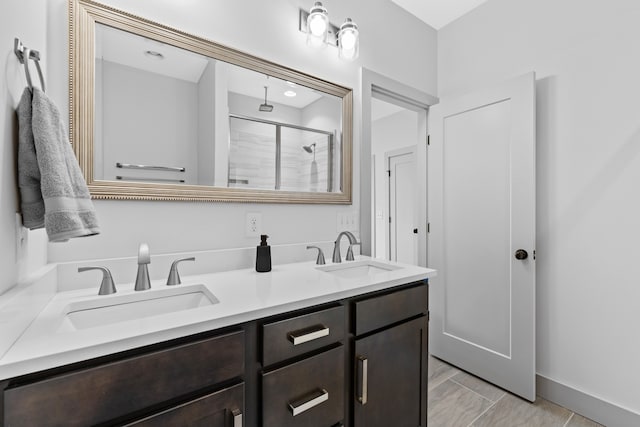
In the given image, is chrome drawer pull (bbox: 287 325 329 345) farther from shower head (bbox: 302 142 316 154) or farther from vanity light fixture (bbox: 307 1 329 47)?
vanity light fixture (bbox: 307 1 329 47)

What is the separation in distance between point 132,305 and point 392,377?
1.01 m

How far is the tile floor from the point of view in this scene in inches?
64.2

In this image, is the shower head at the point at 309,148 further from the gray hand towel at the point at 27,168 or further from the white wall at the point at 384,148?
the white wall at the point at 384,148

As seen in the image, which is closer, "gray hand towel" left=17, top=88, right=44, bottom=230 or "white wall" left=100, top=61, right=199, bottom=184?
"gray hand towel" left=17, top=88, right=44, bottom=230

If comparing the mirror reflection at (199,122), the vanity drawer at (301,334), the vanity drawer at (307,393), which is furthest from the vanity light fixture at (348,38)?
the vanity drawer at (307,393)

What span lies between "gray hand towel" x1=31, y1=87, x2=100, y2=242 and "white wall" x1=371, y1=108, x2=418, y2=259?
3.69m

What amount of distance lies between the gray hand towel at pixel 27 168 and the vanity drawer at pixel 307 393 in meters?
0.74

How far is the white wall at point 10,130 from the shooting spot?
65cm

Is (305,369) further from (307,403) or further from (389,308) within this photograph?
(389,308)

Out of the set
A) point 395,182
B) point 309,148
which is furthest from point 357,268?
point 395,182

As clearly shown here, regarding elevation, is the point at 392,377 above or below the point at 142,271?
below

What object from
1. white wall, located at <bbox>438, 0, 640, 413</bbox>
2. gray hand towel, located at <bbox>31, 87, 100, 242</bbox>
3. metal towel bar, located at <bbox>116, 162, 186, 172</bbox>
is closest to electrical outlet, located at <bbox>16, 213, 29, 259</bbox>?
gray hand towel, located at <bbox>31, 87, 100, 242</bbox>

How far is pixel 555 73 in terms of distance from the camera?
1812 mm

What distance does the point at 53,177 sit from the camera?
0.71 m
